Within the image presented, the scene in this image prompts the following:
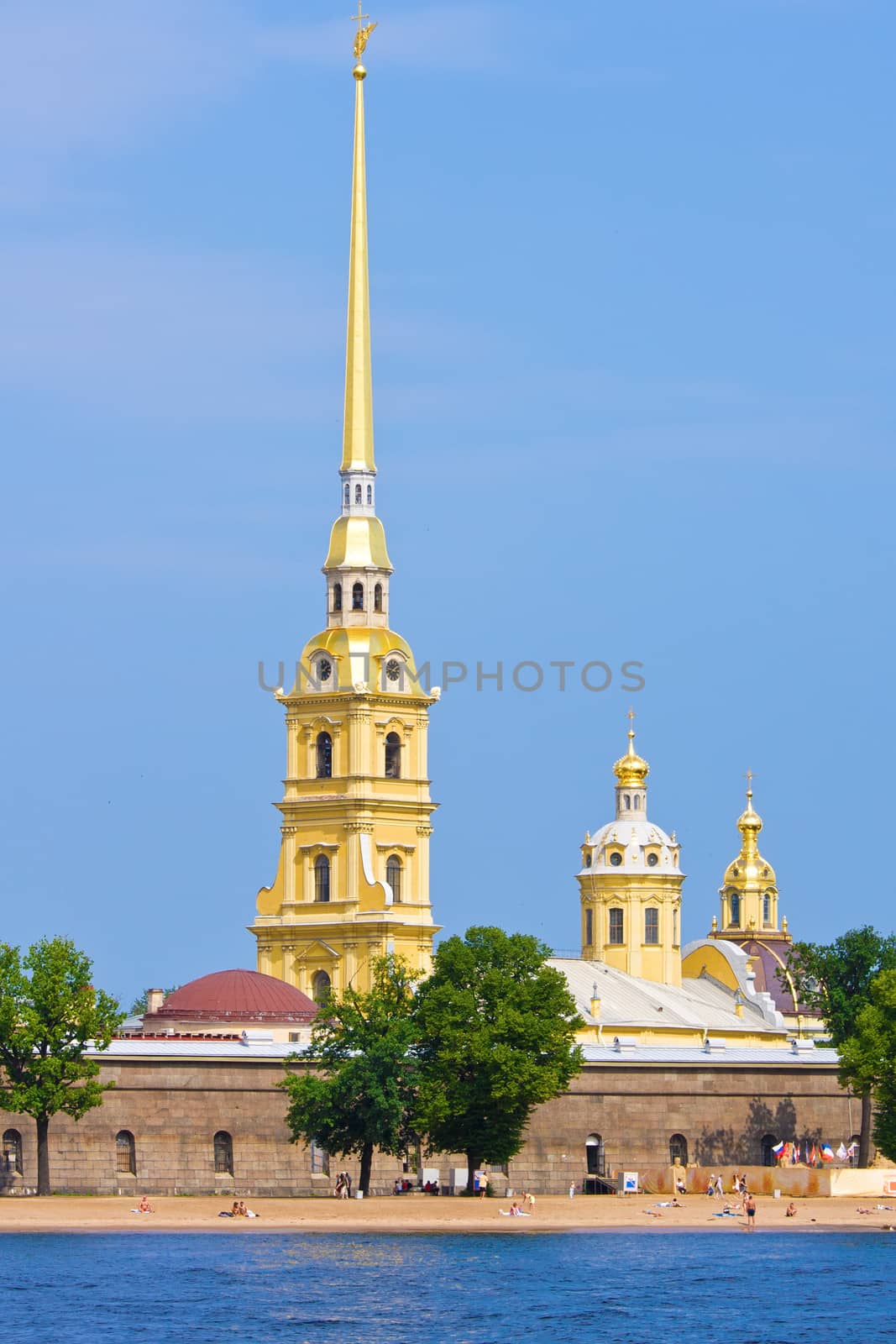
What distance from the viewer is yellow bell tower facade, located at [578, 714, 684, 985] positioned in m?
153

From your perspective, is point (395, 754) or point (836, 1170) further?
point (395, 754)

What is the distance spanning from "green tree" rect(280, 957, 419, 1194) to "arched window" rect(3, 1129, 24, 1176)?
827 cm

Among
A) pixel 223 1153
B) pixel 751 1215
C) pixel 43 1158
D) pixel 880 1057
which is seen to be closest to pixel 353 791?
pixel 223 1153

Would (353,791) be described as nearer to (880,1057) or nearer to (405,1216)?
(880,1057)

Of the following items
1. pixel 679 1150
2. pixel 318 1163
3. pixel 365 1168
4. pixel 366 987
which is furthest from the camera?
pixel 366 987

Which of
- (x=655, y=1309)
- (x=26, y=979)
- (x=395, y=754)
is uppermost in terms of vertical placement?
(x=395, y=754)

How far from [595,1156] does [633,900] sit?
3533 centimetres

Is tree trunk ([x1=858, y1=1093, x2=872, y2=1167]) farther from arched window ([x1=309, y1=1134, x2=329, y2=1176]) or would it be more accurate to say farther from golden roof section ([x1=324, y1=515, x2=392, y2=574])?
golden roof section ([x1=324, y1=515, x2=392, y2=574])

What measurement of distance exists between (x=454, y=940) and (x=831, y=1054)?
22.9m

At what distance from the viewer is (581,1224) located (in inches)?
4070

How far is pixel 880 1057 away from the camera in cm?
11394

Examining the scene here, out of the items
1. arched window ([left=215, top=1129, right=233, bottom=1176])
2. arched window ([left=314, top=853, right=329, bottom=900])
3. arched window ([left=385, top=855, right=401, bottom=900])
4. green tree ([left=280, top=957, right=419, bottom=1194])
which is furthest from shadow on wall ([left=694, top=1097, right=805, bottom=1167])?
arched window ([left=314, top=853, right=329, bottom=900])

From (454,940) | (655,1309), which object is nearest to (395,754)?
(454,940)

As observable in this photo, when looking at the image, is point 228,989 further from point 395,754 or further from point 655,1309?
point 655,1309
